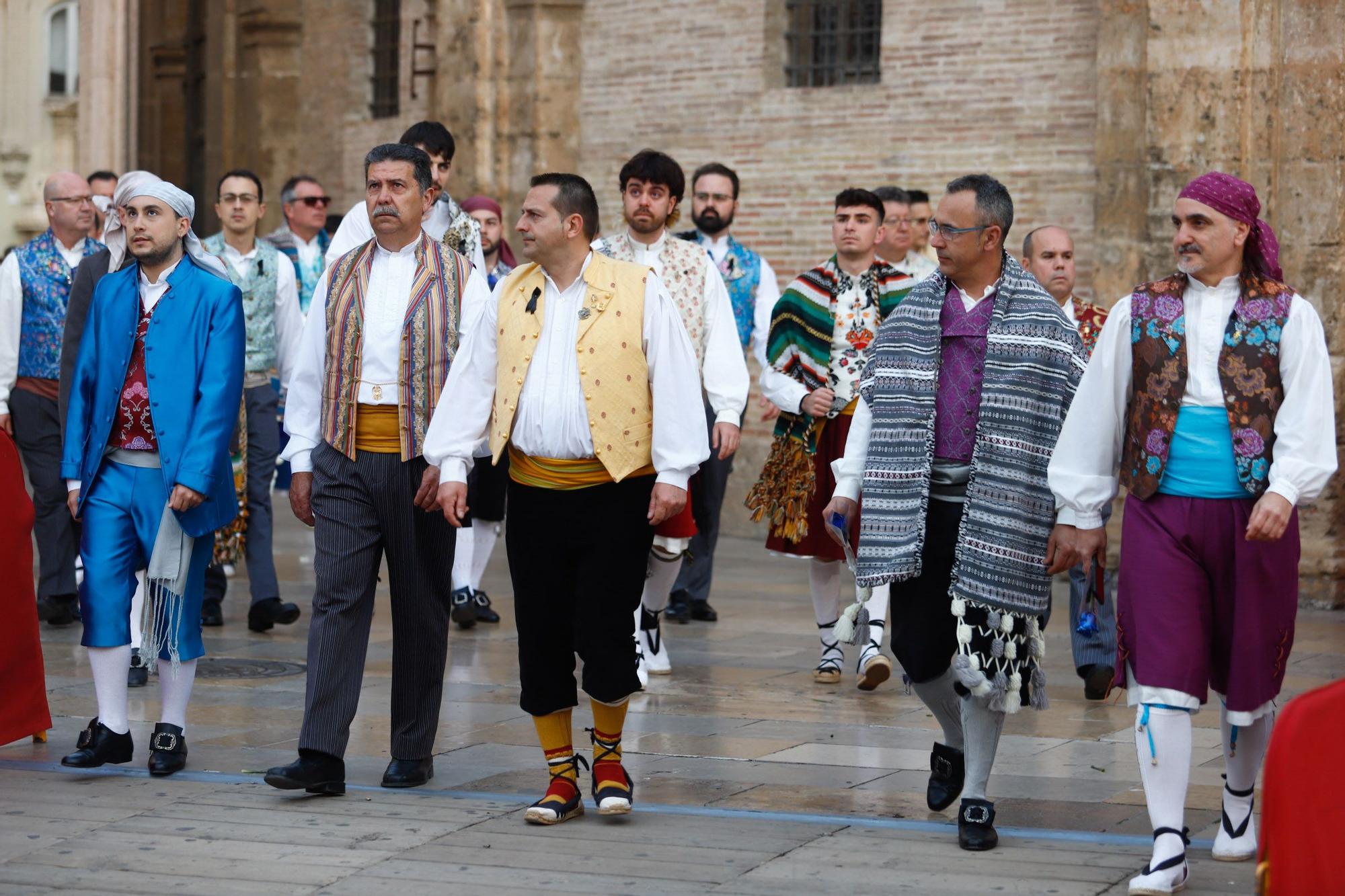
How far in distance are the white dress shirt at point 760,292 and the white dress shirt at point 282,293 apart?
206 centimetres

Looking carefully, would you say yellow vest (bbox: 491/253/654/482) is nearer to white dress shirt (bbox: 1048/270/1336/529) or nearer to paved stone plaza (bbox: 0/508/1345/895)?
paved stone plaza (bbox: 0/508/1345/895)

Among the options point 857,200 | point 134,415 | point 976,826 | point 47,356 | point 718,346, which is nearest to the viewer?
point 976,826

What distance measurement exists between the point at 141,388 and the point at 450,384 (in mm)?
1244

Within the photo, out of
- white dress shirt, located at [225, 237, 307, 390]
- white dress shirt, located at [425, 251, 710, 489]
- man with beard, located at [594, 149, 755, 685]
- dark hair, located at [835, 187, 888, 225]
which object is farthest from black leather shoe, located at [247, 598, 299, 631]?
white dress shirt, located at [425, 251, 710, 489]

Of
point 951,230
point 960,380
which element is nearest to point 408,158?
point 951,230

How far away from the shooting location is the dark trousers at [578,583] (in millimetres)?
6184

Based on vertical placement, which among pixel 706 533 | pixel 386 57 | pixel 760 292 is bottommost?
pixel 706 533

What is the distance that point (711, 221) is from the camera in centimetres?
1048

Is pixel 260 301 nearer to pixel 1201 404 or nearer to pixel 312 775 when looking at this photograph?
pixel 312 775

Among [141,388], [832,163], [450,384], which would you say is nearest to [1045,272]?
[450,384]

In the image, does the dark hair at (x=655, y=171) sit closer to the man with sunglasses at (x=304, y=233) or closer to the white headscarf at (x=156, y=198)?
the white headscarf at (x=156, y=198)

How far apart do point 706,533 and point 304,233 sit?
136 inches

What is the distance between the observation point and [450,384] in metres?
6.34

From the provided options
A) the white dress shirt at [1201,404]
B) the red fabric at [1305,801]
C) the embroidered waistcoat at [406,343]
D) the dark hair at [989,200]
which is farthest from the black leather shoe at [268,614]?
the red fabric at [1305,801]
